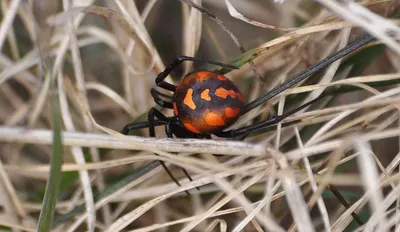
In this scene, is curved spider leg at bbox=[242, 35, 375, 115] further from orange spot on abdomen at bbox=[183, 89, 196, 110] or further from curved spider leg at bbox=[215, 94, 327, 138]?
orange spot on abdomen at bbox=[183, 89, 196, 110]

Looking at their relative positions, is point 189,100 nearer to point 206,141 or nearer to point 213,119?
point 213,119

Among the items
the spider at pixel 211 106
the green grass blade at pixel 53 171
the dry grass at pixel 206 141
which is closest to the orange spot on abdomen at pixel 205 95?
the spider at pixel 211 106

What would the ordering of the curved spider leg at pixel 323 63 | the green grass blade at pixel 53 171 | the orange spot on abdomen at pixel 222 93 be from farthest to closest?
the orange spot on abdomen at pixel 222 93
the curved spider leg at pixel 323 63
the green grass blade at pixel 53 171

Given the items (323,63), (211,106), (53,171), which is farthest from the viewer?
(211,106)

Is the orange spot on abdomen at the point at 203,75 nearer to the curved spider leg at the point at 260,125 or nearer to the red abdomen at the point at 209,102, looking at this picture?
the red abdomen at the point at 209,102

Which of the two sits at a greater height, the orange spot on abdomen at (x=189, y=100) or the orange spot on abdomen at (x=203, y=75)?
the orange spot on abdomen at (x=203, y=75)

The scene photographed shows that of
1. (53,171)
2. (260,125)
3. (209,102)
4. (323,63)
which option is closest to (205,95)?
(209,102)

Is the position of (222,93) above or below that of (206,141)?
above
